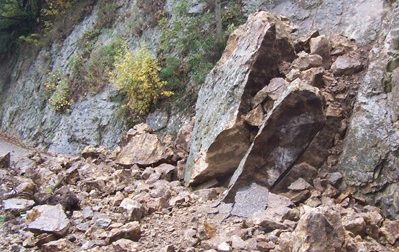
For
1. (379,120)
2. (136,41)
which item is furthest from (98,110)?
(379,120)

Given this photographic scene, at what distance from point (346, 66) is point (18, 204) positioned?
511 centimetres

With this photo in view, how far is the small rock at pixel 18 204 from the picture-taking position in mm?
6789

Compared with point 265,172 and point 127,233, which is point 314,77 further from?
point 127,233

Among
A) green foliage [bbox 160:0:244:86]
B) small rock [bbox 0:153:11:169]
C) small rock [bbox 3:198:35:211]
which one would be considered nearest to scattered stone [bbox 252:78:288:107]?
green foliage [bbox 160:0:244:86]

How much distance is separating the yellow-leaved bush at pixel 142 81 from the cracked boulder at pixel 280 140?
424cm

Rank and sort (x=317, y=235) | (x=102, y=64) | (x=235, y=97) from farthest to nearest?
1. (x=102, y=64)
2. (x=235, y=97)
3. (x=317, y=235)

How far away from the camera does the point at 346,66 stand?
733 cm

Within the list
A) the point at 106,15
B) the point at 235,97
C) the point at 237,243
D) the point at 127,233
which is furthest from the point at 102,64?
the point at 237,243

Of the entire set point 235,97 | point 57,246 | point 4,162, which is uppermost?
point 235,97

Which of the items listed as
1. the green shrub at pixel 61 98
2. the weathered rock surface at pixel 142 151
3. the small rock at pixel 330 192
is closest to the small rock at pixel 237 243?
the small rock at pixel 330 192

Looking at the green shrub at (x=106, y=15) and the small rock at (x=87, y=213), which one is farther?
the green shrub at (x=106, y=15)

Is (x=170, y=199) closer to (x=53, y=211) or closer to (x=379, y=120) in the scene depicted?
(x=53, y=211)

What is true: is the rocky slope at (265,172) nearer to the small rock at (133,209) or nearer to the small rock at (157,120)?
the small rock at (133,209)

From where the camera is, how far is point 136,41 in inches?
531
